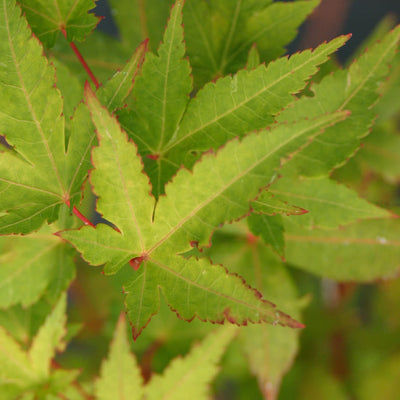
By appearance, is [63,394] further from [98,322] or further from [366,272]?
[98,322]

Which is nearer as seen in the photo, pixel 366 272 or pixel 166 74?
pixel 166 74

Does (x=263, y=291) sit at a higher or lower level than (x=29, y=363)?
lower

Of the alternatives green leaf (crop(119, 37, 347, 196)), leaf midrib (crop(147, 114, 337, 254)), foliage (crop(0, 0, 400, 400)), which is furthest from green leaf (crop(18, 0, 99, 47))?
leaf midrib (crop(147, 114, 337, 254))

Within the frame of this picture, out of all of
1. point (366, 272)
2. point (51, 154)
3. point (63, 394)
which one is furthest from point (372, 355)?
point (51, 154)

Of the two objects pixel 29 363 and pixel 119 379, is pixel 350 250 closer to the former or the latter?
pixel 119 379

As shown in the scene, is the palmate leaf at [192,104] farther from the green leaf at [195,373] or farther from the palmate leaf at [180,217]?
the green leaf at [195,373]

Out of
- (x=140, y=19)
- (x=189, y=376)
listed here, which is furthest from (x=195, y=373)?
(x=140, y=19)
